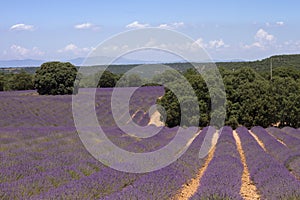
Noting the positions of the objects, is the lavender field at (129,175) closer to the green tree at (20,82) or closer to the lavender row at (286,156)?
the lavender row at (286,156)

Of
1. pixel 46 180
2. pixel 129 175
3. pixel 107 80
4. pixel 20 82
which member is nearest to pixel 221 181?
pixel 129 175

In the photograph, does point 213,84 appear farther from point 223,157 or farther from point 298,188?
point 298,188

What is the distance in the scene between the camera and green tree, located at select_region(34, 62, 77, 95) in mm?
47656

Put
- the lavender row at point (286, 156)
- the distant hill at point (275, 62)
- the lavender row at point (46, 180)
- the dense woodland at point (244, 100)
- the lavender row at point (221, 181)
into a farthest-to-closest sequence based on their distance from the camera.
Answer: the distant hill at point (275, 62), the dense woodland at point (244, 100), the lavender row at point (286, 156), the lavender row at point (221, 181), the lavender row at point (46, 180)

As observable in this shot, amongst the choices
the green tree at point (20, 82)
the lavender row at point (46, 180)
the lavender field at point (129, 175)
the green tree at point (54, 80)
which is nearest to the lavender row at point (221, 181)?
the lavender field at point (129, 175)

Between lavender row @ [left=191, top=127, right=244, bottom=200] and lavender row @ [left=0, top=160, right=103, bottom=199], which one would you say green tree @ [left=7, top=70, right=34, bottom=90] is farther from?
lavender row @ [left=0, top=160, right=103, bottom=199]

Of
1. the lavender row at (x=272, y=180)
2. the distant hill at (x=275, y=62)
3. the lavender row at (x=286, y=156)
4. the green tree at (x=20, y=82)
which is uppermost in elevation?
the distant hill at (x=275, y=62)

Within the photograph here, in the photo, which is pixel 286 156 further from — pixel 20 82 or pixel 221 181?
pixel 20 82

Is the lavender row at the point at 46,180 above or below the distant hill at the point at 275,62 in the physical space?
below

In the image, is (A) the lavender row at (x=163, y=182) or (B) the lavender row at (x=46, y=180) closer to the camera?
(B) the lavender row at (x=46, y=180)

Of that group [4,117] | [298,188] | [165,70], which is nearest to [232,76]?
[165,70]

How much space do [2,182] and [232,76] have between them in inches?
960

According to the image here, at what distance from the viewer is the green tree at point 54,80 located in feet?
156

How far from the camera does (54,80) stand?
47.8 m
